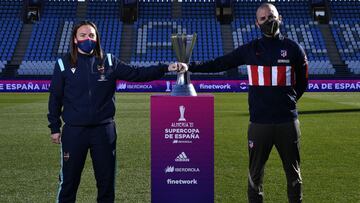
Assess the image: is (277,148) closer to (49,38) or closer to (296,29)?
(49,38)

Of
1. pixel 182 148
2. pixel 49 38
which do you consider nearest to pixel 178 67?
pixel 182 148

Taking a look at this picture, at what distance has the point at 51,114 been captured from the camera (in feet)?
16.2

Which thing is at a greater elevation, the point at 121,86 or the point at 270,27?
the point at 121,86

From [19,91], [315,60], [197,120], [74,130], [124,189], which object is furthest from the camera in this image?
[315,60]

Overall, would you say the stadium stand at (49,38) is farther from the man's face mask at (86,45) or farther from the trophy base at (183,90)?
the man's face mask at (86,45)

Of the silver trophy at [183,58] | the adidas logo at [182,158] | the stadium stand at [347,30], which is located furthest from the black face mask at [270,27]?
the stadium stand at [347,30]

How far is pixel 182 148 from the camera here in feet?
17.1

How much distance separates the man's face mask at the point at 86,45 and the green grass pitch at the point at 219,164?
2.11 meters

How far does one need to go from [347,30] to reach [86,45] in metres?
45.3

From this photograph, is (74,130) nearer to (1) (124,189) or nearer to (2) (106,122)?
(2) (106,122)

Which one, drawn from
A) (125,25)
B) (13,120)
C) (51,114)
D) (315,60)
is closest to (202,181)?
(51,114)

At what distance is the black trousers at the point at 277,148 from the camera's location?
493 cm

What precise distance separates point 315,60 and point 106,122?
39.3 m

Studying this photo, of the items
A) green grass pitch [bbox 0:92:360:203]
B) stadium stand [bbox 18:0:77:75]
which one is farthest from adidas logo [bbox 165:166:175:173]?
stadium stand [bbox 18:0:77:75]
